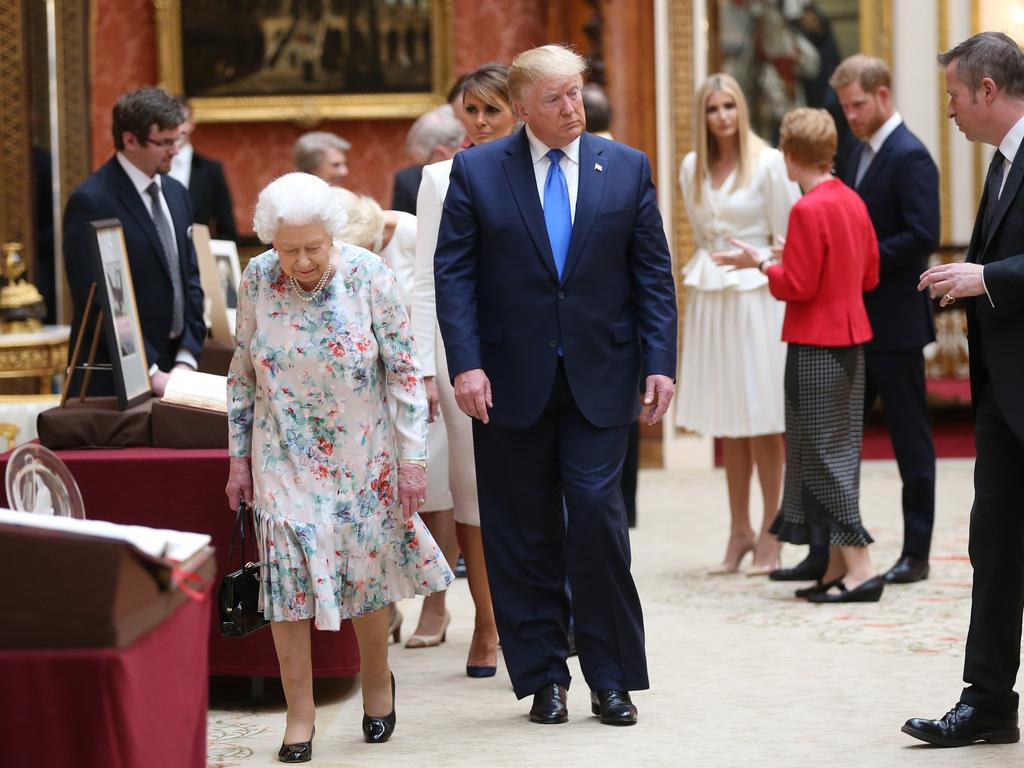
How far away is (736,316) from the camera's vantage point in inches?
265

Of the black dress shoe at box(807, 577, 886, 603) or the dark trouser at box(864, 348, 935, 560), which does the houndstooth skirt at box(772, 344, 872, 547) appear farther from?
the dark trouser at box(864, 348, 935, 560)

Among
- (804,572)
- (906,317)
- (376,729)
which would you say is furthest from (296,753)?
(906,317)

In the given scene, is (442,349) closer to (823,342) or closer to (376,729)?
(376,729)

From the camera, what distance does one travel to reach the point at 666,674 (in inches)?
200

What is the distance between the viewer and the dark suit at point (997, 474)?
3.94 metres

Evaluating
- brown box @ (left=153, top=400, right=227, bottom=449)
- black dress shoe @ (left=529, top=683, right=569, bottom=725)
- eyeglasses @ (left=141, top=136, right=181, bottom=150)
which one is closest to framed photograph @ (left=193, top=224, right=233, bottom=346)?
eyeglasses @ (left=141, top=136, right=181, bottom=150)

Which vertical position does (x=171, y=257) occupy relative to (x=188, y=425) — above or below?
above

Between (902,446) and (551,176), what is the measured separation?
2523 mm

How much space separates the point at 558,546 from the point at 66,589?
2.09 m

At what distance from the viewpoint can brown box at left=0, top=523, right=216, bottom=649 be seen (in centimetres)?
273

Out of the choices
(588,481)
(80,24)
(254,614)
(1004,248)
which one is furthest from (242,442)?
(80,24)

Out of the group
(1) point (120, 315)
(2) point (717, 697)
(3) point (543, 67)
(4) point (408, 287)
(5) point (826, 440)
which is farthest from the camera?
(5) point (826, 440)

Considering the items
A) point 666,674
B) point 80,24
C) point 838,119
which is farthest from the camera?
point 838,119

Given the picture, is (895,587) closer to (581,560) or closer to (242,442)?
(581,560)
